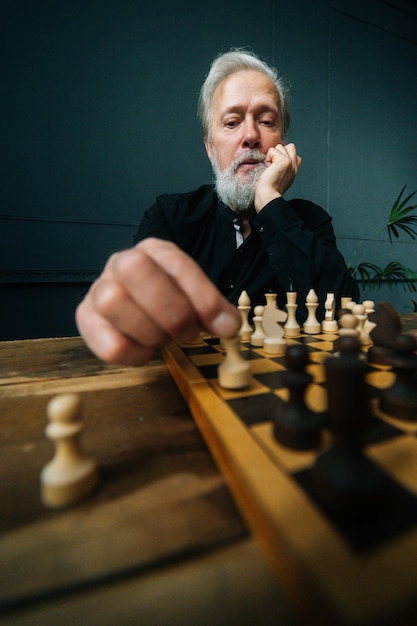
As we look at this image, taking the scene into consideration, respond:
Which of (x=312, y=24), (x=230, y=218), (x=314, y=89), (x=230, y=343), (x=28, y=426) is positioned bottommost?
(x=28, y=426)

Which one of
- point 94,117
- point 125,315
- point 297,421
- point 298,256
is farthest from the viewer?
point 94,117

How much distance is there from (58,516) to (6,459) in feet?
0.52

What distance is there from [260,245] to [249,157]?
483 mm

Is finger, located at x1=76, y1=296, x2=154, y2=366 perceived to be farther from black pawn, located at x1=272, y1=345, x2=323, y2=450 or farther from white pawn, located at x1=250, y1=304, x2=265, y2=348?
white pawn, located at x1=250, y1=304, x2=265, y2=348

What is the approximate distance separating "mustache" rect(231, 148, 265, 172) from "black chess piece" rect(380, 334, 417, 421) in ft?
4.84

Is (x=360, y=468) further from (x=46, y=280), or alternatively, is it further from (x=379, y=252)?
(x=379, y=252)

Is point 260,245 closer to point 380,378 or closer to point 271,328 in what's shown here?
point 271,328

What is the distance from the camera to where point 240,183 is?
1677 mm

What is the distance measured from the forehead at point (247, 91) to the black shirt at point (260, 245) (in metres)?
0.51

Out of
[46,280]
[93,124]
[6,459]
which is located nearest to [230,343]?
[6,459]

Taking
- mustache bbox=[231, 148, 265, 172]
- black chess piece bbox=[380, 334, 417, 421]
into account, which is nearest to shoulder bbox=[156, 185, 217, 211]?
mustache bbox=[231, 148, 265, 172]

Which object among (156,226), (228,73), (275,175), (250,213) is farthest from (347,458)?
(228,73)

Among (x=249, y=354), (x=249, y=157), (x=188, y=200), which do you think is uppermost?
(x=249, y=157)

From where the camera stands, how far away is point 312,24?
10.3 ft
